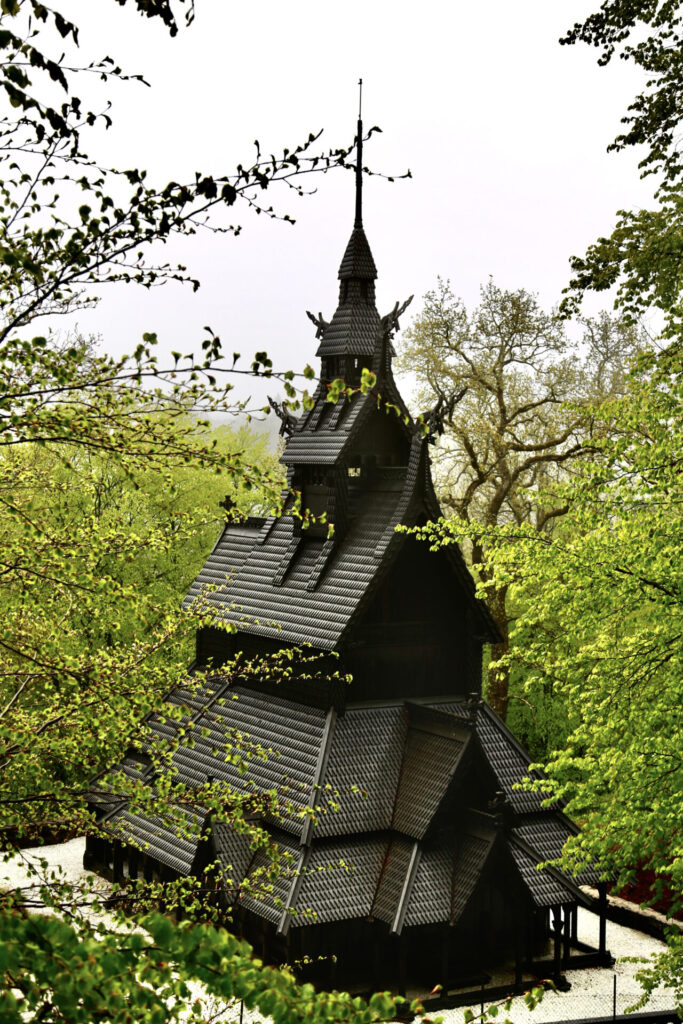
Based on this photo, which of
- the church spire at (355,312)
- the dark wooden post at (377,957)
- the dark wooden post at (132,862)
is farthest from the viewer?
the church spire at (355,312)

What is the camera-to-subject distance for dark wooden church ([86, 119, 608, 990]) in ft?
59.9

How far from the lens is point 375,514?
21.7m

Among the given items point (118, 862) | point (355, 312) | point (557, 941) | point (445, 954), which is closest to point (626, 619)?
point (445, 954)

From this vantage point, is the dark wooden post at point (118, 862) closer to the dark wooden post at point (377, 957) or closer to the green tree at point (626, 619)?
the dark wooden post at point (377, 957)

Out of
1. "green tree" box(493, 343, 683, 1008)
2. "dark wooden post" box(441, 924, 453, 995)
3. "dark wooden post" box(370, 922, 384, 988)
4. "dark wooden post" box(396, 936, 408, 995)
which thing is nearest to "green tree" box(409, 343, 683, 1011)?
"green tree" box(493, 343, 683, 1008)

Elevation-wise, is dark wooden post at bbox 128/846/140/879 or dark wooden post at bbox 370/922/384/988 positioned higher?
dark wooden post at bbox 128/846/140/879

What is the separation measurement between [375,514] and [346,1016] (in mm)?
17148

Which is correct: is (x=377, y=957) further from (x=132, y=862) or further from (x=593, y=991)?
(x=132, y=862)

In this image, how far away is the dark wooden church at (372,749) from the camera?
18.2 meters

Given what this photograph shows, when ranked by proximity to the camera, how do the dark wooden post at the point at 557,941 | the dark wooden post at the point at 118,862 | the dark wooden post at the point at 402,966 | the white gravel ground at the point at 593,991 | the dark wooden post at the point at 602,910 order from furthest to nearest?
1. the dark wooden post at the point at 118,862
2. the dark wooden post at the point at 602,910
3. the dark wooden post at the point at 557,941
4. the dark wooden post at the point at 402,966
5. the white gravel ground at the point at 593,991

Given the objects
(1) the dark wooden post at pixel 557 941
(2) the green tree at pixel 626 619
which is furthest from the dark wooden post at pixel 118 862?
(2) the green tree at pixel 626 619

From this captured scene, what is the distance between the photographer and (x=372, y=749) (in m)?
20.0

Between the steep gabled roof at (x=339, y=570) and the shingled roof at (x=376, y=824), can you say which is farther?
the steep gabled roof at (x=339, y=570)

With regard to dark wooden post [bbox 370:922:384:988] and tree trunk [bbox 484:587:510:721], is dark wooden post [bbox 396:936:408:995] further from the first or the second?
tree trunk [bbox 484:587:510:721]
